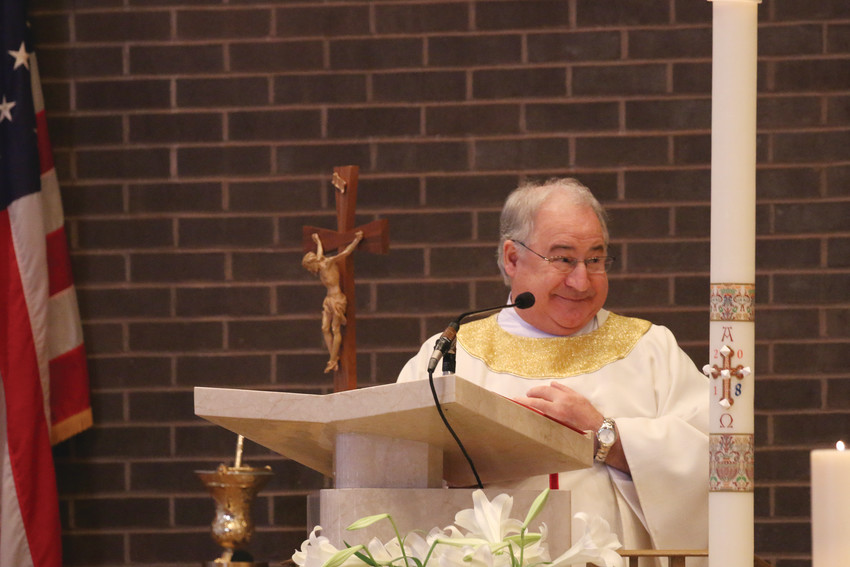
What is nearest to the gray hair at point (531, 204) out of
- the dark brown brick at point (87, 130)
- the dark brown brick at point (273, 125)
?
the dark brown brick at point (273, 125)

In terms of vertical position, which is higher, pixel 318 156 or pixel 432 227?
pixel 318 156

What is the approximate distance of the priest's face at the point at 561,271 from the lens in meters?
3.52

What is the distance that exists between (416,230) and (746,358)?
2.98 meters

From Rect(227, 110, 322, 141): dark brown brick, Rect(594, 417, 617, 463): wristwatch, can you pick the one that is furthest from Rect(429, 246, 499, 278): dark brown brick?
Rect(594, 417, 617, 463): wristwatch

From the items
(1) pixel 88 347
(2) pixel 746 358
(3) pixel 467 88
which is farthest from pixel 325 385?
(2) pixel 746 358

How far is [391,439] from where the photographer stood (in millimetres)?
2193

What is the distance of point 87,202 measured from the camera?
4.87 metres

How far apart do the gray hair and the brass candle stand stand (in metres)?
1.29

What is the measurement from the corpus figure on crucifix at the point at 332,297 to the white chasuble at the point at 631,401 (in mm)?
309

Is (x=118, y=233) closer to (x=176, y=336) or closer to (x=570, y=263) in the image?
(x=176, y=336)

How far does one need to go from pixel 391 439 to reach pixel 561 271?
4.76ft

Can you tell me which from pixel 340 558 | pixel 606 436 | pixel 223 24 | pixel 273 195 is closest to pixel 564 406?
pixel 606 436

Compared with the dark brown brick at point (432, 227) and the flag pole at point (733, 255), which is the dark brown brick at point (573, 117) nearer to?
the dark brown brick at point (432, 227)

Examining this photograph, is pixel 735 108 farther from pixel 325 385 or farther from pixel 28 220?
pixel 28 220
